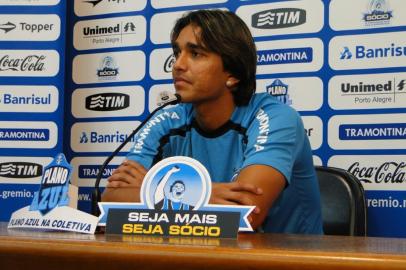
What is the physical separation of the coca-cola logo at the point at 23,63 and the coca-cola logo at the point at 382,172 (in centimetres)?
157

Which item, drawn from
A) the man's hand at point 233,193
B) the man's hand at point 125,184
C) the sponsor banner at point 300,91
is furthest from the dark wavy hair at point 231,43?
the sponsor banner at point 300,91

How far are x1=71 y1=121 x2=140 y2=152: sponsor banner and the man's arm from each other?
156cm

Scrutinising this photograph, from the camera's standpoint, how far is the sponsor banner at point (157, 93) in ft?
9.32

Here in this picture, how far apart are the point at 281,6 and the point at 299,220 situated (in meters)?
1.27

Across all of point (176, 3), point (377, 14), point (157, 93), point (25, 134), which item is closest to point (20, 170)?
point (25, 134)

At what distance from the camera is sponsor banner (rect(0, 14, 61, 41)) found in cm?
288

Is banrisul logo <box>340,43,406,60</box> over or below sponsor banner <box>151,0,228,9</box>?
below

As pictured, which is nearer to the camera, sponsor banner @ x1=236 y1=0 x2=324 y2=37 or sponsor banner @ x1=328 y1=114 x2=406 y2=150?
sponsor banner @ x1=328 y1=114 x2=406 y2=150

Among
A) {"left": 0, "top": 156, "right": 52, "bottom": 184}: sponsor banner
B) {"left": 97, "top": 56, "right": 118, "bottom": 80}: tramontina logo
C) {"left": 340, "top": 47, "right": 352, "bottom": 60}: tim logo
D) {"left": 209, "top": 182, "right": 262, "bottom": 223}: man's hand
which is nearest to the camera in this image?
{"left": 209, "top": 182, "right": 262, "bottom": 223}: man's hand

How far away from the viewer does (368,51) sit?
2.40m

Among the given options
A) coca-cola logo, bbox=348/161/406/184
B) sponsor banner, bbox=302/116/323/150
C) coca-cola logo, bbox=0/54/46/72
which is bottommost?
coca-cola logo, bbox=348/161/406/184

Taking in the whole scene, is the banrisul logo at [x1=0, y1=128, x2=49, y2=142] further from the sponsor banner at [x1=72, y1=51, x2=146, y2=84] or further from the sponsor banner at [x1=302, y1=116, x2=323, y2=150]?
the sponsor banner at [x1=302, y1=116, x2=323, y2=150]

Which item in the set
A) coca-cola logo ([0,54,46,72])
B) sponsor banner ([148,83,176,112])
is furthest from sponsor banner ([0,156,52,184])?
sponsor banner ([148,83,176,112])

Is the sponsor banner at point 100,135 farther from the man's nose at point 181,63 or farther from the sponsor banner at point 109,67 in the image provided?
the man's nose at point 181,63
